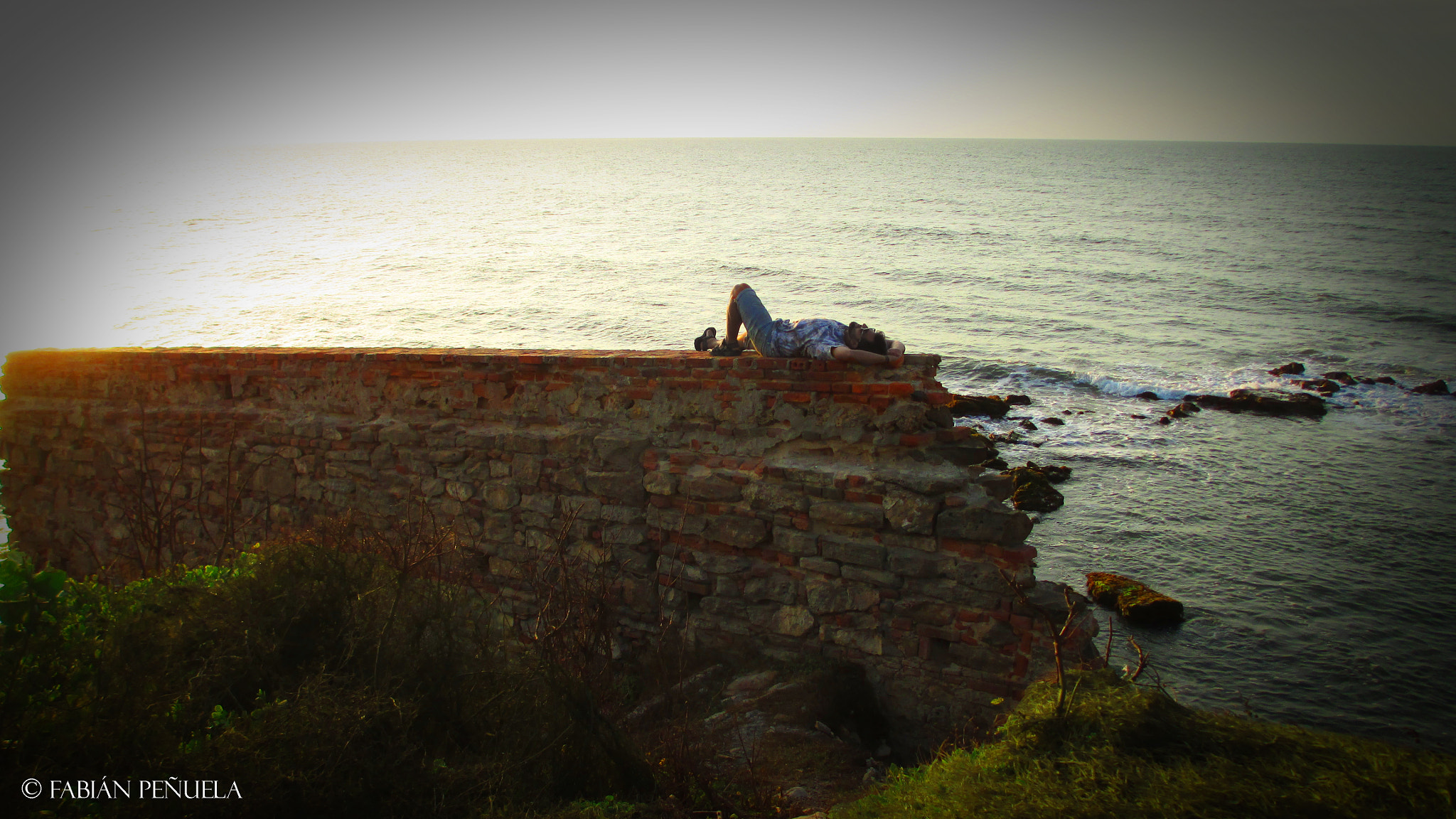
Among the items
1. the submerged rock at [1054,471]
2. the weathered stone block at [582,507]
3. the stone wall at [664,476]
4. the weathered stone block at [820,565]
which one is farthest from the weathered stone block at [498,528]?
the submerged rock at [1054,471]

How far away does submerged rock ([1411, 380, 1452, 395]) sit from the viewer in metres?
16.2

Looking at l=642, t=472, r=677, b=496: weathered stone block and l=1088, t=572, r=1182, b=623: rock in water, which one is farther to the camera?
l=1088, t=572, r=1182, b=623: rock in water

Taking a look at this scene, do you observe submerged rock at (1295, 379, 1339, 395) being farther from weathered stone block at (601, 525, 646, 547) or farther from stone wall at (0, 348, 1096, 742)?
weathered stone block at (601, 525, 646, 547)

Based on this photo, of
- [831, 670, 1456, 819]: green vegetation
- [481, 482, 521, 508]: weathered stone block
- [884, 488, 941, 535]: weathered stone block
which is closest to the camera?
[831, 670, 1456, 819]: green vegetation

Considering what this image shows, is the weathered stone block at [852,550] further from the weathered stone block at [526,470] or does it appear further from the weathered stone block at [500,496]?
the weathered stone block at [500,496]

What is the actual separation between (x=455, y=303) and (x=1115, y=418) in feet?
75.3

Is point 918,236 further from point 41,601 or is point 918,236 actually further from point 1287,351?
point 41,601

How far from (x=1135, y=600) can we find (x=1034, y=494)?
3105 millimetres

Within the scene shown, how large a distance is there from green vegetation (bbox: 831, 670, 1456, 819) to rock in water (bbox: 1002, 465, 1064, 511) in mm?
8236

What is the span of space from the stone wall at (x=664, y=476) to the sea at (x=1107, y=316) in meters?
4.31

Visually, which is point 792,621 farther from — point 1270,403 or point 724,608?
point 1270,403

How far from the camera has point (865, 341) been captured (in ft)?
16.0

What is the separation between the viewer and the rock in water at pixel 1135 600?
8.09 meters

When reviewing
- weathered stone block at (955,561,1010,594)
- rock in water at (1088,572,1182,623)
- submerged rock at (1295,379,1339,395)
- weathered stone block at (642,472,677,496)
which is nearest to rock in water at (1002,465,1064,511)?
rock in water at (1088,572,1182,623)
